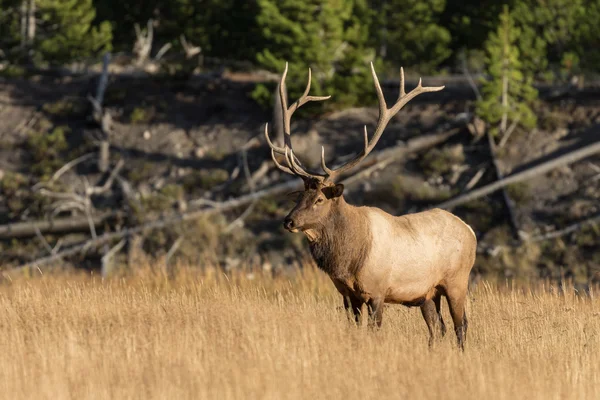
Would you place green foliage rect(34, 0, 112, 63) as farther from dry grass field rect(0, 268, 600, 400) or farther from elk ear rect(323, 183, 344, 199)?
elk ear rect(323, 183, 344, 199)

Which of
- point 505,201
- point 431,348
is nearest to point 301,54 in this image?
point 505,201

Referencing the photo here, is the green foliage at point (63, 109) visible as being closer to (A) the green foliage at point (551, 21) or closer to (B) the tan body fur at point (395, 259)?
(A) the green foliage at point (551, 21)

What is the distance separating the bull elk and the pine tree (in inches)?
619

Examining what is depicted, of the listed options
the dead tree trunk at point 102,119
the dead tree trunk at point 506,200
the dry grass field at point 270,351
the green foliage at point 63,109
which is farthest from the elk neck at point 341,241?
the green foliage at point 63,109

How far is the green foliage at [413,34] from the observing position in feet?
102

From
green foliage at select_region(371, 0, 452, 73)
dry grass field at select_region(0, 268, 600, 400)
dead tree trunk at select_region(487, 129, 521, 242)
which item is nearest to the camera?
dry grass field at select_region(0, 268, 600, 400)

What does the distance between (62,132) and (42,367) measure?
22810 millimetres

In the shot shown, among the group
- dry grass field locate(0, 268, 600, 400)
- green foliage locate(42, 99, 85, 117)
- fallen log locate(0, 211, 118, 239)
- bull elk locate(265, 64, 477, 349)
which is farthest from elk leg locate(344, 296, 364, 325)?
green foliage locate(42, 99, 85, 117)

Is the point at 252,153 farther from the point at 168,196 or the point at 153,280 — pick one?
the point at 153,280

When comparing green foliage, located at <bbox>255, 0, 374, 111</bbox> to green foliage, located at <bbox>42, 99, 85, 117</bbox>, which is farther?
green foliage, located at <bbox>42, 99, 85, 117</bbox>

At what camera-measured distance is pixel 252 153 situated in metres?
27.0

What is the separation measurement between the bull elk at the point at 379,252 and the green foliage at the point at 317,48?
17.4 m

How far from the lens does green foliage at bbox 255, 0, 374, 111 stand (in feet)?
84.2

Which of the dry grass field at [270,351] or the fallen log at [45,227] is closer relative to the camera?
the dry grass field at [270,351]
